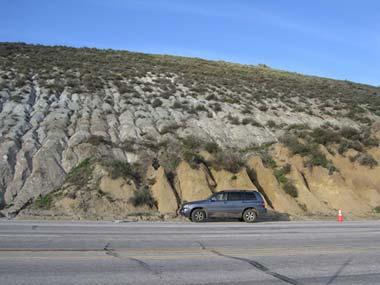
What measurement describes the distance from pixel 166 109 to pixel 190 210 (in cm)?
1984

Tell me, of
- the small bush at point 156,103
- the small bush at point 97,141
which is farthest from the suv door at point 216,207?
the small bush at point 156,103

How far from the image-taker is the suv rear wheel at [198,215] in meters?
24.8

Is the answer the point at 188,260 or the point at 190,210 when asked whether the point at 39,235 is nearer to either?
the point at 188,260

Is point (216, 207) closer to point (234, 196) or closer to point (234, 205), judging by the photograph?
point (234, 205)

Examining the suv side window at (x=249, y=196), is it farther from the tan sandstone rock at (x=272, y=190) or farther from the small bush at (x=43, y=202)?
the small bush at (x=43, y=202)

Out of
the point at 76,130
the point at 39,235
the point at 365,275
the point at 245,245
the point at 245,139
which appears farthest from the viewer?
the point at 245,139

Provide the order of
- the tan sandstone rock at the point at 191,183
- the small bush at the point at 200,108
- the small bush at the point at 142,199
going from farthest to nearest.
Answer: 1. the small bush at the point at 200,108
2. the tan sandstone rock at the point at 191,183
3. the small bush at the point at 142,199

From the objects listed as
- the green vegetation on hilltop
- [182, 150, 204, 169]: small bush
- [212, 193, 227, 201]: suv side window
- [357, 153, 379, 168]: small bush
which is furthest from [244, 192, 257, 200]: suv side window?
the green vegetation on hilltop

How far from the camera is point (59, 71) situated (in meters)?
52.2

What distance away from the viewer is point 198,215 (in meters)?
24.8

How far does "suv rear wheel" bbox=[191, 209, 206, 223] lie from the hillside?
3.37 m

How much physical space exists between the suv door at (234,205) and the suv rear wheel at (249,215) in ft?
0.95

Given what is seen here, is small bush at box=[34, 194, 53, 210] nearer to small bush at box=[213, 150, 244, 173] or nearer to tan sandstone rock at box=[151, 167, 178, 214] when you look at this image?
tan sandstone rock at box=[151, 167, 178, 214]

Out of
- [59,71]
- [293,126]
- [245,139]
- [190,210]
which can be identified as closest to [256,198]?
[190,210]
